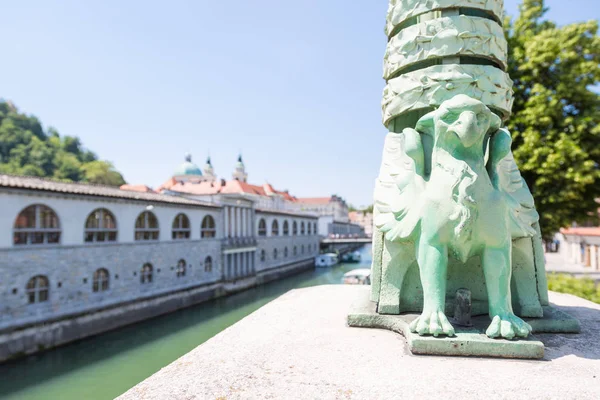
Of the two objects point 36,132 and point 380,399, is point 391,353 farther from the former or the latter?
point 36,132

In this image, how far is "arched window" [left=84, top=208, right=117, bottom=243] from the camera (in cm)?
1633

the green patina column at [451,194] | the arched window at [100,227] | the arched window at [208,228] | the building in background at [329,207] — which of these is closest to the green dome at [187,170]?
the building in background at [329,207]

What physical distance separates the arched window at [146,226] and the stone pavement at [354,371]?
1611cm

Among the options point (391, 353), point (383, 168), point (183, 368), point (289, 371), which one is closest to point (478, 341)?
point (391, 353)

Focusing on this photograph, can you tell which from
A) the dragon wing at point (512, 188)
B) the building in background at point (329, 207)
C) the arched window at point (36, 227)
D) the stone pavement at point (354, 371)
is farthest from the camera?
the building in background at point (329, 207)

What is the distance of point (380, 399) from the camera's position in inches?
110

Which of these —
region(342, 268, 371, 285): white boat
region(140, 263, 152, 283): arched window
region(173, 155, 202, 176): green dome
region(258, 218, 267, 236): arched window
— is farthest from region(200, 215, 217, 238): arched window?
region(173, 155, 202, 176): green dome

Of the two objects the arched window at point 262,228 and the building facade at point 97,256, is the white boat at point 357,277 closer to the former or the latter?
the building facade at point 97,256

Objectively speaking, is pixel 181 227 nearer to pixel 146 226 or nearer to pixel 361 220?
pixel 146 226

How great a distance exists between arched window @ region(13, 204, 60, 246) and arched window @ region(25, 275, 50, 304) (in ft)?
4.36

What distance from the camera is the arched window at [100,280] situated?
16.4 meters

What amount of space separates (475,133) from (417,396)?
247 centimetres

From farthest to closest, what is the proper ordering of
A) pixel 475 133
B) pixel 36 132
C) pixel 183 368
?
pixel 36 132
pixel 475 133
pixel 183 368

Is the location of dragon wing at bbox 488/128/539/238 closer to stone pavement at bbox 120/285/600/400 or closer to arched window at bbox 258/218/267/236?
stone pavement at bbox 120/285/600/400
